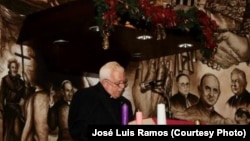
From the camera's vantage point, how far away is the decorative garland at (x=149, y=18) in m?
5.75

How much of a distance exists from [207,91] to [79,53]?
268 cm

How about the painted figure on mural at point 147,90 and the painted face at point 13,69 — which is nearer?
the painted face at point 13,69

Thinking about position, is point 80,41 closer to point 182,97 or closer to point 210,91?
point 182,97

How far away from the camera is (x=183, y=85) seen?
8.59m

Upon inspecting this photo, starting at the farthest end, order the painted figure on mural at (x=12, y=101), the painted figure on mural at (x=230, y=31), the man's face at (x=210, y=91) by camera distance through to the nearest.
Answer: the painted figure on mural at (x=230, y=31), the man's face at (x=210, y=91), the painted figure on mural at (x=12, y=101)

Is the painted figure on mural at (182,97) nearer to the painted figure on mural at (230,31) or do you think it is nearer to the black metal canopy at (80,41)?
the painted figure on mural at (230,31)

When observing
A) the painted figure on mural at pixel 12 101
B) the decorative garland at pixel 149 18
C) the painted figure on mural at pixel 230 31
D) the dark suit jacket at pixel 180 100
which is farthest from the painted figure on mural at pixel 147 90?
the painted figure on mural at pixel 12 101

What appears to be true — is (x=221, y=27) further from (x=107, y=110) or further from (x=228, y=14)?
(x=107, y=110)

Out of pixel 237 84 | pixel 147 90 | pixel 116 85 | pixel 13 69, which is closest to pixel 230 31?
pixel 237 84

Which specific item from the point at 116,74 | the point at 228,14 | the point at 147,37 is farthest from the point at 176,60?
the point at 116,74

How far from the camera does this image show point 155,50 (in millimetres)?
7531

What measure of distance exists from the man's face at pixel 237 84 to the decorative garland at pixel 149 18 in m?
1.74

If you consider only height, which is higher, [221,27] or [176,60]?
[221,27]

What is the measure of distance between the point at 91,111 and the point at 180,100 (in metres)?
4.09
